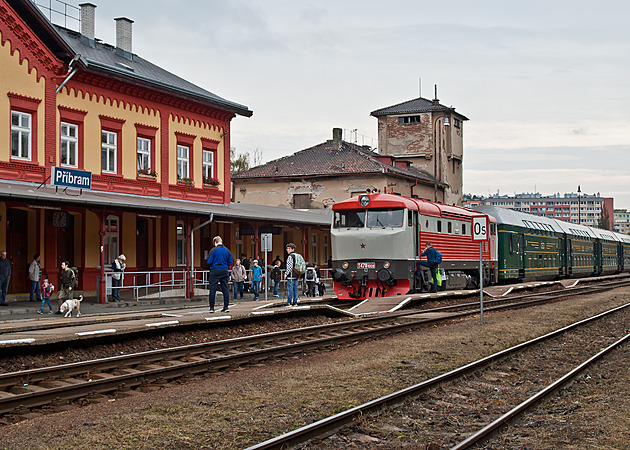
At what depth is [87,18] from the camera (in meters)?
31.0

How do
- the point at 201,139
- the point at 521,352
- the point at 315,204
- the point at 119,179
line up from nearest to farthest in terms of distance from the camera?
1. the point at 521,352
2. the point at 119,179
3. the point at 201,139
4. the point at 315,204

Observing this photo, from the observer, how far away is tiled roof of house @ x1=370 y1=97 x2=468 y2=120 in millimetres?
63500

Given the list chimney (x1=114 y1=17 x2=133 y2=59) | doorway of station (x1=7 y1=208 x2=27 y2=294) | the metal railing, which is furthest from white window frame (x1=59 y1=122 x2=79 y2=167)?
chimney (x1=114 y1=17 x2=133 y2=59)

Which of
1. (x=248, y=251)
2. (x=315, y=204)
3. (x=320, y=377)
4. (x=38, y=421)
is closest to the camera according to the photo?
(x=38, y=421)

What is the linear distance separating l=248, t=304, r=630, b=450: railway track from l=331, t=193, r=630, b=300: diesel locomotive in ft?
23.1

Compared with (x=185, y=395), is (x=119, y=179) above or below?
above

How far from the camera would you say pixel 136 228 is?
93.6 feet

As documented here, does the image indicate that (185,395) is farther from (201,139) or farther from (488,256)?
(201,139)

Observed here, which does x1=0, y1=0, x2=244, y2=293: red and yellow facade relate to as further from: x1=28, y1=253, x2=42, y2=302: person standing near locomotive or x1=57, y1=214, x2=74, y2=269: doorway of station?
x1=28, y1=253, x2=42, y2=302: person standing near locomotive

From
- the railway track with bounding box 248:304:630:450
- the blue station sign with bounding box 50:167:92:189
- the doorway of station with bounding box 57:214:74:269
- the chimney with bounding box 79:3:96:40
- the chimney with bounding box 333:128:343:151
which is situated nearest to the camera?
the railway track with bounding box 248:304:630:450

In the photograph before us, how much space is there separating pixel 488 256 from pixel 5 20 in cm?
1883

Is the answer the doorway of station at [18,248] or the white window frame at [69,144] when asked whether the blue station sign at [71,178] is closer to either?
the white window frame at [69,144]

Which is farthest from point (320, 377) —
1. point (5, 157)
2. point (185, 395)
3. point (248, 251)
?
point (248, 251)

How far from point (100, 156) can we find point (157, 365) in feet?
58.7
